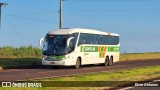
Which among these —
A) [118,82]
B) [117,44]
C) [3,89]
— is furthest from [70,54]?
[3,89]

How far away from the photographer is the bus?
127ft

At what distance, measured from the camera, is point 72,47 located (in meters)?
39.3

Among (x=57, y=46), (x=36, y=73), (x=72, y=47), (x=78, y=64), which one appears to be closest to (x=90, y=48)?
(x=78, y=64)

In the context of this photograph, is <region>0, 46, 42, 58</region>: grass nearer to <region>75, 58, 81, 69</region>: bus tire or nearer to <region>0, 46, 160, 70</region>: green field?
<region>0, 46, 160, 70</region>: green field

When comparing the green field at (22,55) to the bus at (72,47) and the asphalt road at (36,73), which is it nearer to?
the bus at (72,47)

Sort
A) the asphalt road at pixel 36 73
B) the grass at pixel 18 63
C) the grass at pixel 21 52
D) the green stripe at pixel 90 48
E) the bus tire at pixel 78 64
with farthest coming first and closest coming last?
the grass at pixel 21 52
the grass at pixel 18 63
the green stripe at pixel 90 48
the bus tire at pixel 78 64
the asphalt road at pixel 36 73

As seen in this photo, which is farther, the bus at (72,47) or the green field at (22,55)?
the green field at (22,55)

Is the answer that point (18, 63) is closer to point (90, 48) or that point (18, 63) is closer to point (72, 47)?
point (90, 48)

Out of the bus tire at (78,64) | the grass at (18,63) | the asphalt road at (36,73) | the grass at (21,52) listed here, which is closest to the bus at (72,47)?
the bus tire at (78,64)

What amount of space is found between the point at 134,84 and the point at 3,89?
26.3 feet

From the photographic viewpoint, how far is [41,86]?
20203 millimetres

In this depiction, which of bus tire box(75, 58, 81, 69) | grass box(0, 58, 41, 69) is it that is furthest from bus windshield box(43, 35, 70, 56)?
grass box(0, 58, 41, 69)

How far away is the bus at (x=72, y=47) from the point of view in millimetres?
38812

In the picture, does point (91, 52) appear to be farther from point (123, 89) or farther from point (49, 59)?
point (123, 89)
